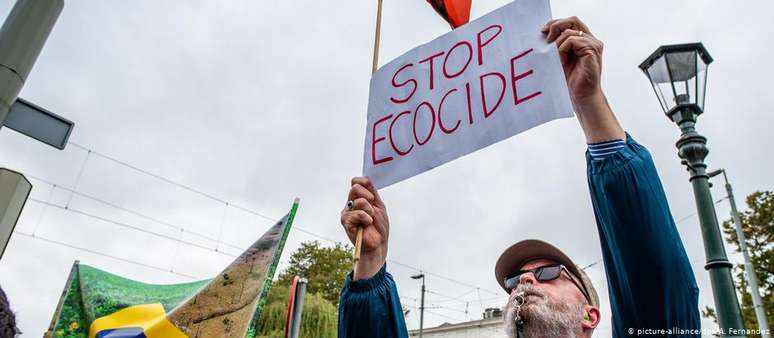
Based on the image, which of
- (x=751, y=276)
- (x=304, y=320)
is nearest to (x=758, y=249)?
(x=751, y=276)

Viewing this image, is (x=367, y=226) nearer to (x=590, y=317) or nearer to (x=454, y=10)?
(x=590, y=317)

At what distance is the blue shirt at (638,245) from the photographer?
120 centimetres

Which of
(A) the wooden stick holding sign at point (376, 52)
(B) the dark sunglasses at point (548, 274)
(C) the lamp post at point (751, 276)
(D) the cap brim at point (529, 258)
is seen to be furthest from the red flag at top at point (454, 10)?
(C) the lamp post at point (751, 276)

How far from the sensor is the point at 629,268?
122 centimetres

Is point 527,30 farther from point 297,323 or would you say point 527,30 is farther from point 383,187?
point 297,323

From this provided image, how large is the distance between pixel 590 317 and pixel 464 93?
979 mm

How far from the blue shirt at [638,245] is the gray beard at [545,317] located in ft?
1.74

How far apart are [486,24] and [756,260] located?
1779 cm

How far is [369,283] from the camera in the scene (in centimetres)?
190

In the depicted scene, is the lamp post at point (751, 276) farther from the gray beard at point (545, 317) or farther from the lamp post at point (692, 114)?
the gray beard at point (545, 317)

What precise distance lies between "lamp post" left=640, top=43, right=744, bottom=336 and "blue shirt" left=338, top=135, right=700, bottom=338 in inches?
98.6

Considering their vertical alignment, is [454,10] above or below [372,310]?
above

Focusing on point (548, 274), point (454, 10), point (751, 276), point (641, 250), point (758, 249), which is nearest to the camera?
point (641, 250)

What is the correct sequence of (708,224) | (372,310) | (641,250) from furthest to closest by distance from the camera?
1. (708,224)
2. (372,310)
3. (641,250)
